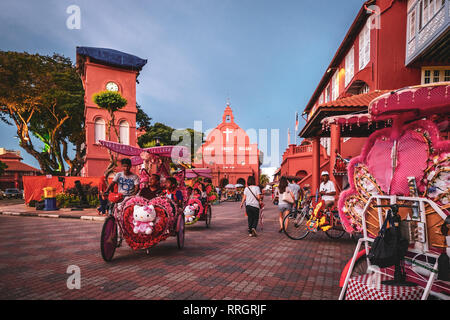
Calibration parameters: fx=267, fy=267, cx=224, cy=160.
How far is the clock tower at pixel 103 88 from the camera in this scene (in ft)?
81.3

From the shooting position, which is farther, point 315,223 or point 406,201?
point 315,223

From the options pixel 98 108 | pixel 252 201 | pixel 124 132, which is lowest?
pixel 252 201

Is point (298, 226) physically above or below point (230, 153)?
below

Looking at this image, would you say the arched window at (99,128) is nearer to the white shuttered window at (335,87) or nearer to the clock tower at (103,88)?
the clock tower at (103,88)

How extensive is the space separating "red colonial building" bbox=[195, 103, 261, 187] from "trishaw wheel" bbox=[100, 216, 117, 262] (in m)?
44.2

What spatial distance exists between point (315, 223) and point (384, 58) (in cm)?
928

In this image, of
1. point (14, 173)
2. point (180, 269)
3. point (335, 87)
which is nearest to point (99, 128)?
point (335, 87)

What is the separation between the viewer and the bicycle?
724 centimetres

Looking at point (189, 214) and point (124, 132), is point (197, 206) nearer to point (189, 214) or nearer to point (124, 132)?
point (189, 214)

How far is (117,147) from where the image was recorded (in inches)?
238

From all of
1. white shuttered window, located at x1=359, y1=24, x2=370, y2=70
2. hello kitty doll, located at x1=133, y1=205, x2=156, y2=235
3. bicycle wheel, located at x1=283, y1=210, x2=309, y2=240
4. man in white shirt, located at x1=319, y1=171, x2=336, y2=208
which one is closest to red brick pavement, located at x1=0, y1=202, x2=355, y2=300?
bicycle wheel, located at x1=283, y1=210, x2=309, y2=240

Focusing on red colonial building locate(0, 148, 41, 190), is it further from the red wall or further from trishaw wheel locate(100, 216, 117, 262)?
trishaw wheel locate(100, 216, 117, 262)

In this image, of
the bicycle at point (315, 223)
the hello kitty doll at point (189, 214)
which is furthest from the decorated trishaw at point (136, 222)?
the bicycle at point (315, 223)

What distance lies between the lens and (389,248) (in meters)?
2.46
